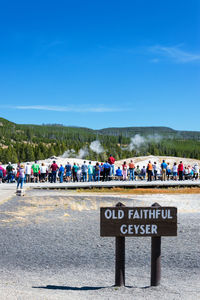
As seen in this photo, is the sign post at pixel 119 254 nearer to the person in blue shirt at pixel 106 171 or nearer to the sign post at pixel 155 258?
the sign post at pixel 155 258

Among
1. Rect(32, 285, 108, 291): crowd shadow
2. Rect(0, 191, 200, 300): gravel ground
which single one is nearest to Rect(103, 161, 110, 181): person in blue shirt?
Rect(0, 191, 200, 300): gravel ground

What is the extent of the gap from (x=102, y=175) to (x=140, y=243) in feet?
74.2

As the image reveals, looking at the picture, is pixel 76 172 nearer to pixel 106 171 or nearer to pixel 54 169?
pixel 106 171

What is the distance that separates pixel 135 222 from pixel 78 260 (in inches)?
108

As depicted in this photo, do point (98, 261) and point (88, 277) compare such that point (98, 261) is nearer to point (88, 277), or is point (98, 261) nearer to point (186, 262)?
point (88, 277)

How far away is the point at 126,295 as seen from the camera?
5.77 metres

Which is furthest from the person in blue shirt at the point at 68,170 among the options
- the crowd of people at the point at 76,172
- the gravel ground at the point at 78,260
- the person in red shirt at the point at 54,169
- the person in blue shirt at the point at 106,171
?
the gravel ground at the point at 78,260

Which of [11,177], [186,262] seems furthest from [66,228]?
[11,177]

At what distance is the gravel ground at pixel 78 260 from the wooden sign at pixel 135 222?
900 mm

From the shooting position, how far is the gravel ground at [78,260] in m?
6.00

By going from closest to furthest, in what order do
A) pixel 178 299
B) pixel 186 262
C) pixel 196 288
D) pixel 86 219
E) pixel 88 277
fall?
pixel 178 299, pixel 196 288, pixel 88 277, pixel 186 262, pixel 86 219

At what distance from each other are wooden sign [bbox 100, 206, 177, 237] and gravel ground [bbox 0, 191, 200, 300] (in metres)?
0.90

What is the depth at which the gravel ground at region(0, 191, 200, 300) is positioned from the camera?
6.00 metres

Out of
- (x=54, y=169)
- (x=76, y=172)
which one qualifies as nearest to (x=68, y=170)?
(x=76, y=172)
